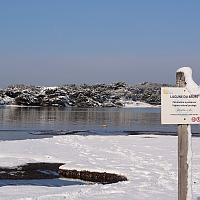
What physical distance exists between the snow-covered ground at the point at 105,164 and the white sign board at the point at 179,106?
393 centimetres

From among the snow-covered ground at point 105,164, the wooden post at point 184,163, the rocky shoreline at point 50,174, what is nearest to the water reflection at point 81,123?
the snow-covered ground at point 105,164

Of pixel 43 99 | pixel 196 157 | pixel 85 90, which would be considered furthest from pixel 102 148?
pixel 85 90

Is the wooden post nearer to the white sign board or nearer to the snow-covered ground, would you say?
the white sign board

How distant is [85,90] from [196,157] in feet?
519

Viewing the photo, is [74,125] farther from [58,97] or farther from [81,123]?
[58,97]

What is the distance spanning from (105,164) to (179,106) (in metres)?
10.4

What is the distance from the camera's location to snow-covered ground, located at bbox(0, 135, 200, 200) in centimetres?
986

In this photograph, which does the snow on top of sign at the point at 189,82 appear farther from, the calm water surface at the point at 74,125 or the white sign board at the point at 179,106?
the calm water surface at the point at 74,125

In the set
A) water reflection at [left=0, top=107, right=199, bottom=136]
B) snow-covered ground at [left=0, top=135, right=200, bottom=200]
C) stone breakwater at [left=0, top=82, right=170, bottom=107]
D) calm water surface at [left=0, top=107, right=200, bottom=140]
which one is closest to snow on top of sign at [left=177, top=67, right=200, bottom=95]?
snow-covered ground at [left=0, top=135, right=200, bottom=200]

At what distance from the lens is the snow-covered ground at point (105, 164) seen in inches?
388

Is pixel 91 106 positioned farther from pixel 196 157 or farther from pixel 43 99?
pixel 196 157

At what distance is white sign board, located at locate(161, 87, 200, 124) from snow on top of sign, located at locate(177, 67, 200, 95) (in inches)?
2.3

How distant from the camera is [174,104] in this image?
591 centimetres

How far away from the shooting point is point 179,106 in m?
5.92
